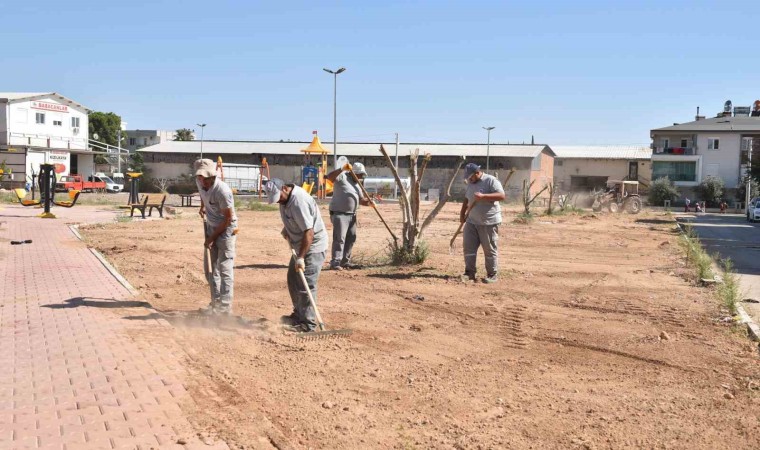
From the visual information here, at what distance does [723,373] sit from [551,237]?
46.9ft

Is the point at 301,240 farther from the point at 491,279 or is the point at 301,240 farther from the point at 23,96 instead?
the point at 23,96

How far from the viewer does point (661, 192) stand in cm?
5725

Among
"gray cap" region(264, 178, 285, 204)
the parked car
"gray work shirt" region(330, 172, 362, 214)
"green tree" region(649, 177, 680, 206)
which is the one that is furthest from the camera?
"green tree" region(649, 177, 680, 206)

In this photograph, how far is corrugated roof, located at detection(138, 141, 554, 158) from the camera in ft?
208

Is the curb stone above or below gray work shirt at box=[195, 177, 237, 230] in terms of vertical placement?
below

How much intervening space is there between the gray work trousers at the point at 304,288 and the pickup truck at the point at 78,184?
39611 mm

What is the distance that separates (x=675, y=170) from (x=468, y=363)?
60.3 meters

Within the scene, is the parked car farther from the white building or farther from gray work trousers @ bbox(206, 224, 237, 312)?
the white building

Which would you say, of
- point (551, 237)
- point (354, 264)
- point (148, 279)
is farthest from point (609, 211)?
point (148, 279)

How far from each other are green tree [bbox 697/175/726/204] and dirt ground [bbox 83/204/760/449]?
50244mm

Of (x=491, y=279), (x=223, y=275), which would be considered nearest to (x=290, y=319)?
(x=223, y=275)

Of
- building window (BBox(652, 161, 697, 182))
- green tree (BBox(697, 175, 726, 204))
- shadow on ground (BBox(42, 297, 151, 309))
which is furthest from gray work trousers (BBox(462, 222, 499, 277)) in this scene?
building window (BBox(652, 161, 697, 182))

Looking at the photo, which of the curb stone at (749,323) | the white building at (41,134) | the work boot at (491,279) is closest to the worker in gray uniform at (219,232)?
the work boot at (491,279)

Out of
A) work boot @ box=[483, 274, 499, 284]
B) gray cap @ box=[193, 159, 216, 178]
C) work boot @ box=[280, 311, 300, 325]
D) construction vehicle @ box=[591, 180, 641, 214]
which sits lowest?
work boot @ box=[280, 311, 300, 325]
